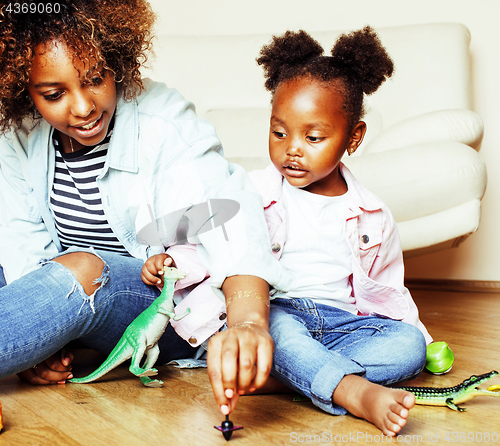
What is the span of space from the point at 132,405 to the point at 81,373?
0.86ft

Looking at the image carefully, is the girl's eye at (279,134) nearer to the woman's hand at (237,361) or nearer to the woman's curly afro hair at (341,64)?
the woman's curly afro hair at (341,64)

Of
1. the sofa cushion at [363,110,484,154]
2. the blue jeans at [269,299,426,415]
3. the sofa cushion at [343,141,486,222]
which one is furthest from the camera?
the sofa cushion at [363,110,484,154]

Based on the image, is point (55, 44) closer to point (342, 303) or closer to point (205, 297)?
point (205, 297)

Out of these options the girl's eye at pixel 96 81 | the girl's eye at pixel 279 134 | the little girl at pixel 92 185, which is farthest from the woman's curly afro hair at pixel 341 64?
the girl's eye at pixel 96 81

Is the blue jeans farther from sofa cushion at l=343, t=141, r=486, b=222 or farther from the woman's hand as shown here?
sofa cushion at l=343, t=141, r=486, b=222

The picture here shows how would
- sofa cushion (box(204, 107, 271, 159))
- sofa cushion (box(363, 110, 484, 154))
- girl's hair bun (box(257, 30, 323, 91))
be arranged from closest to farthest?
girl's hair bun (box(257, 30, 323, 91)), sofa cushion (box(363, 110, 484, 154)), sofa cushion (box(204, 107, 271, 159))

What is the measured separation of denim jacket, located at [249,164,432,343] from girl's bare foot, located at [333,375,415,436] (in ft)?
0.93

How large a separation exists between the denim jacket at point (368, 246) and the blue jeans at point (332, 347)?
51 mm

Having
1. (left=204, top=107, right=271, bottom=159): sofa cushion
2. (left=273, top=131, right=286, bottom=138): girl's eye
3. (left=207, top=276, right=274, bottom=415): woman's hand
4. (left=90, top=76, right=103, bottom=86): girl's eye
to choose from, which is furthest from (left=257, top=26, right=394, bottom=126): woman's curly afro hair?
(left=204, top=107, right=271, bottom=159): sofa cushion

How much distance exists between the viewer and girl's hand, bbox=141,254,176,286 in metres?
0.96

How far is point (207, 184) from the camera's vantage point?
0.96m

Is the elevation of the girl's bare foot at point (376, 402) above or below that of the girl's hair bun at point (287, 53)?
below

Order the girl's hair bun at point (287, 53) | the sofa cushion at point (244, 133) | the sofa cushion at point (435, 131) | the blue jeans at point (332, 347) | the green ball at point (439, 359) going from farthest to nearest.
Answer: the sofa cushion at point (244, 133)
the sofa cushion at point (435, 131)
the girl's hair bun at point (287, 53)
the green ball at point (439, 359)
the blue jeans at point (332, 347)

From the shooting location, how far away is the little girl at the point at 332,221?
39.2 inches
